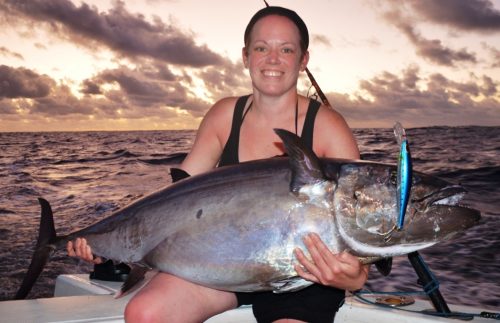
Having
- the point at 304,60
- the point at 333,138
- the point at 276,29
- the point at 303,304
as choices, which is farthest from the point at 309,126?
the point at 303,304

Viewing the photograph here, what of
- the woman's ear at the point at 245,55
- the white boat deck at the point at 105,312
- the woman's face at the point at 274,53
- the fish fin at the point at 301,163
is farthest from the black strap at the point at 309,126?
the white boat deck at the point at 105,312

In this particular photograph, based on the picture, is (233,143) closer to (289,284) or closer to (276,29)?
(276,29)

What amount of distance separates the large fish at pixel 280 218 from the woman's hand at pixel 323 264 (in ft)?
0.11

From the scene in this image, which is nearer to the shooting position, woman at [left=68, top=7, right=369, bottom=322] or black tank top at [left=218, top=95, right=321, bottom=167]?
woman at [left=68, top=7, right=369, bottom=322]

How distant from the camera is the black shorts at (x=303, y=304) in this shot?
106 inches

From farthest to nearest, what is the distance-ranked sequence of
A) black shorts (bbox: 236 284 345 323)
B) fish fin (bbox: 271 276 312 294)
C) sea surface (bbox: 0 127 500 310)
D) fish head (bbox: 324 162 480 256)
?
sea surface (bbox: 0 127 500 310) < black shorts (bbox: 236 284 345 323) < fish fin (bbox: 271 276 312 294) < fish head (bbox: 324 162 480 256)

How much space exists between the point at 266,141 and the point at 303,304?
1.01 m

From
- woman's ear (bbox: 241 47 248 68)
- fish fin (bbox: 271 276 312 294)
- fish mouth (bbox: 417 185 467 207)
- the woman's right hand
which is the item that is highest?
woman's ear (bbox: 241 47 248 68)

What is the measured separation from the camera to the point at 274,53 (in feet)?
9.87

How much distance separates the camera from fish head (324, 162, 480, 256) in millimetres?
2121

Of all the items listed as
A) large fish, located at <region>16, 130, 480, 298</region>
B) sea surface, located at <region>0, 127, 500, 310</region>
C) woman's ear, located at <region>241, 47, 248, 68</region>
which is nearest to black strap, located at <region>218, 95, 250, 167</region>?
woman's ear, located at <region>241, 47, 248, 68</region>

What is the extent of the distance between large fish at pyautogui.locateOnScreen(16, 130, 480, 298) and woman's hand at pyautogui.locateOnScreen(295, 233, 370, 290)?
0.11 feet

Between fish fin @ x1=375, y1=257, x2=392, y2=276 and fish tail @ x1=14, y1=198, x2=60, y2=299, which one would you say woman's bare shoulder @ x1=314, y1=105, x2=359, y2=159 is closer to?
fish fin @ x1=375, y1=257, x2=392, y2=276

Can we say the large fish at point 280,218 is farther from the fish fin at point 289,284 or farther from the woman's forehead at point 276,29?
the woman's forehead at point 276,29
